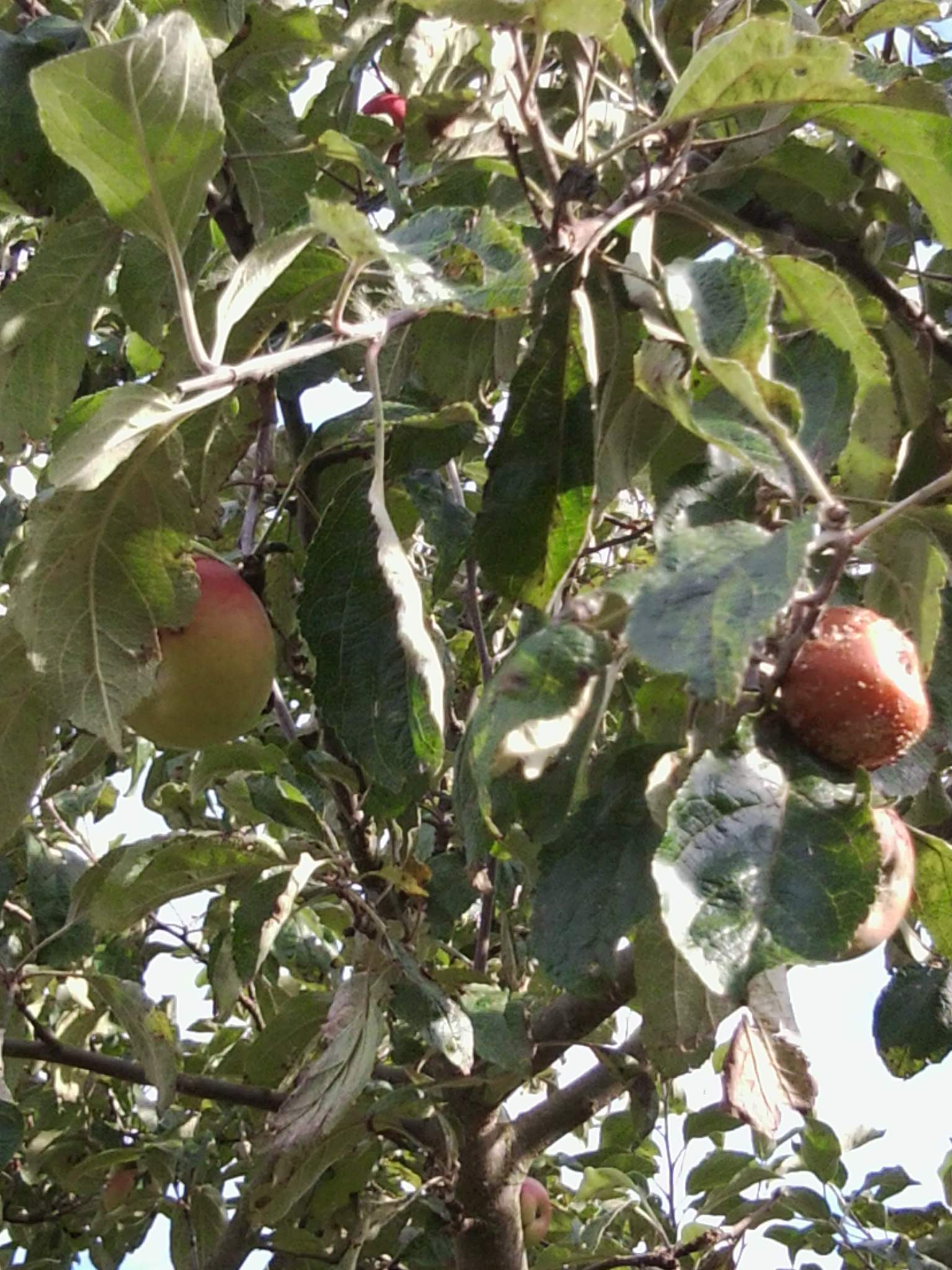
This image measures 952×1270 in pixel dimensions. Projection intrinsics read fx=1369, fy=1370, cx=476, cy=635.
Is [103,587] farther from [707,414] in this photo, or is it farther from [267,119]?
[267,119]

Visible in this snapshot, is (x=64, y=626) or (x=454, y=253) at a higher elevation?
(x=454, y=253)

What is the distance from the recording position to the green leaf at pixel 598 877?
886 mm

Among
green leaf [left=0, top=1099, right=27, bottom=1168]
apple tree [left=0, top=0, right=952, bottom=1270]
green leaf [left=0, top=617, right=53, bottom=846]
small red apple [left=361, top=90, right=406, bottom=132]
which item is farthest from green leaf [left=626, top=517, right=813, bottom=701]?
green leaf [left=0, top=1099, right=27, bottom=1168]

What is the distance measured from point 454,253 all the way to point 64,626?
0.41 meters

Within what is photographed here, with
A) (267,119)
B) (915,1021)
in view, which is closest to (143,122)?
(267,119)

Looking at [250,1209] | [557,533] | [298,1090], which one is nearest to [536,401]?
[557,533]

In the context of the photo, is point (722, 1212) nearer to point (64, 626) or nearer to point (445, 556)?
point (445, 556)

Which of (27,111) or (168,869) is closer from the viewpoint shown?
(27,111)

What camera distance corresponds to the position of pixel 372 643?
111 cm

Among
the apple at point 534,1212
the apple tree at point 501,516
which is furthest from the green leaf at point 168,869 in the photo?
the apple at point 534,1212

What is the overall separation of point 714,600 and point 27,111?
0.94m

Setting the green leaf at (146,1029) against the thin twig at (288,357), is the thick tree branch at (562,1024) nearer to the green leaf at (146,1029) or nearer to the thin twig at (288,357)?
the green leaf at (146,1029)

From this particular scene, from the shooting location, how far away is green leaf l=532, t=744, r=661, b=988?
0.89 meters

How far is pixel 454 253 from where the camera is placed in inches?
41.8
